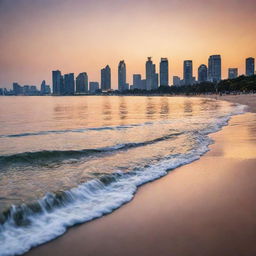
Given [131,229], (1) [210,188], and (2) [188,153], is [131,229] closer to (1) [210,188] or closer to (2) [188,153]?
(1) [210,188]

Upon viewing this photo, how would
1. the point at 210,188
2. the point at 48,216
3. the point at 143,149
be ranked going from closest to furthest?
the point at 48,216 < the point at 210,188 < the point at 143,149

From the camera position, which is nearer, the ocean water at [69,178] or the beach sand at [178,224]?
the beach sand at [178,224]

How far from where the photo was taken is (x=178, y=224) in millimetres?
4387

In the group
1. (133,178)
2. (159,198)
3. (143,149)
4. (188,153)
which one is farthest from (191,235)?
(143,149)

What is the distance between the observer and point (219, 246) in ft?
12.0

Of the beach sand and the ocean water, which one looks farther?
the ocean water

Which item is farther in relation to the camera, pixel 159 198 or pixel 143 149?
pixel 143 149

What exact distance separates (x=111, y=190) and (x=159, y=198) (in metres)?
1.25

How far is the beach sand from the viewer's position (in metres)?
3.66

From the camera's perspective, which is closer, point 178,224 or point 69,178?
point 178,224

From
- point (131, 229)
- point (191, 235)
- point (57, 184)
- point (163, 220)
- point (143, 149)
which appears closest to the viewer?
point (191, 235)

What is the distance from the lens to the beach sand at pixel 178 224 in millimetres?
3658

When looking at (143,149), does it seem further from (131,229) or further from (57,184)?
(131,229)

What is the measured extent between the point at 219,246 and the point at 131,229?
132 centimetres
